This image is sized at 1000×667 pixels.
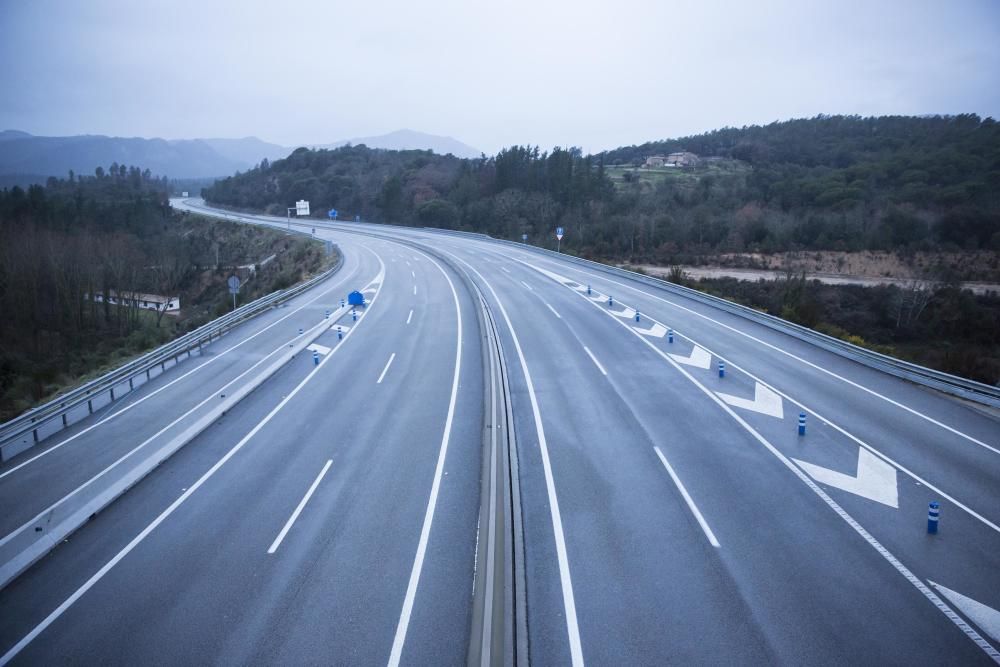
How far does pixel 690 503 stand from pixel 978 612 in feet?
12.7

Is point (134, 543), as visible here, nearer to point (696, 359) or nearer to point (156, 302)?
point (696, 359)

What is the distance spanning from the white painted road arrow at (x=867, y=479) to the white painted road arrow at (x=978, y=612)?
237 cm

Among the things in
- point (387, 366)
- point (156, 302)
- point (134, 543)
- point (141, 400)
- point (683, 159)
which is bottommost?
point (156, 302)

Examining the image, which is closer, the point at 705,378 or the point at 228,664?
the point at 228,664

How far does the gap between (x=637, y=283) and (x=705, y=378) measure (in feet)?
63.5

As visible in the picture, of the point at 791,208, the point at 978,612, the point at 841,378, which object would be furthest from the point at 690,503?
the point at 791,208

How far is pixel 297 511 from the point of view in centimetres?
969

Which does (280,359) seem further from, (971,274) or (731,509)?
Result: (971,274)

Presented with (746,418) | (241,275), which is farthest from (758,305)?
(241,275)

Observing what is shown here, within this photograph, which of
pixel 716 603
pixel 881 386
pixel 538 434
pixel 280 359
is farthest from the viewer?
pixel 280 359

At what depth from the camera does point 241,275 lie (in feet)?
197

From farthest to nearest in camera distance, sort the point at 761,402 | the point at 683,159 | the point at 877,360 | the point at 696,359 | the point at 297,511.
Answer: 1. the point at 683,159
2. the point at 696,359
3. the point at 877,360
4. the point at 761,402
5. the point at 297,511

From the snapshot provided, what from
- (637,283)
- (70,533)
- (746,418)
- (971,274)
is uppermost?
(971,274)

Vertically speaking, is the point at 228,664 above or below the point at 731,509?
below
